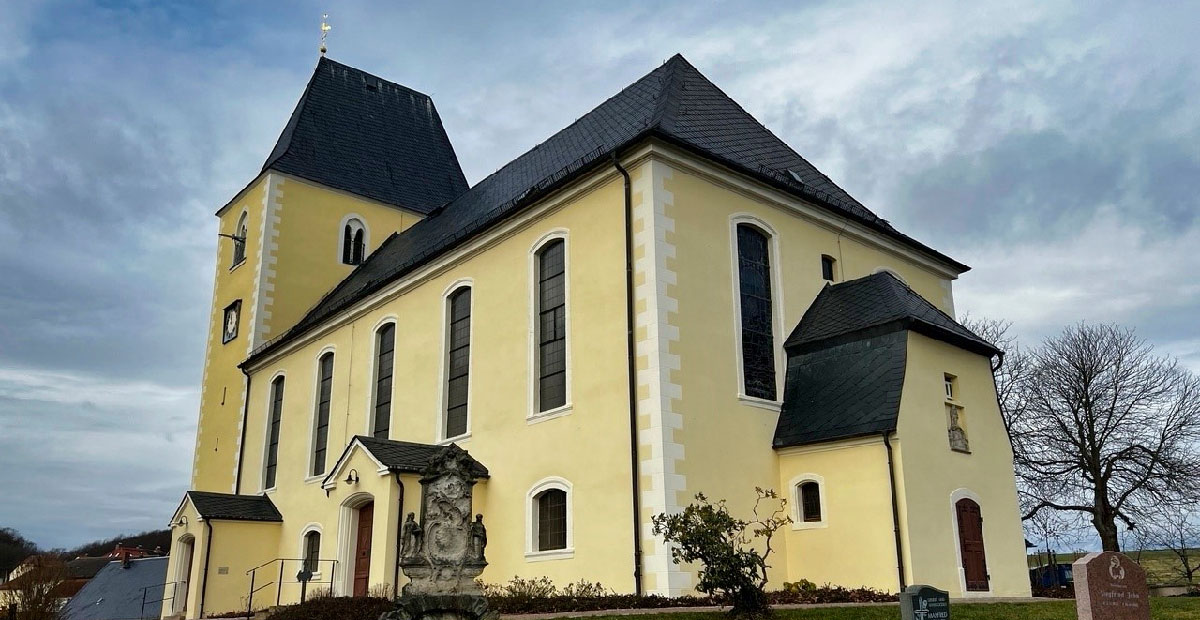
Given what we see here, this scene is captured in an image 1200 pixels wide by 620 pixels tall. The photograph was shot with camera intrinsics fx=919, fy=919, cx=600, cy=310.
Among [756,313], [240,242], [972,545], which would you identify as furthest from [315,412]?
[972,545]

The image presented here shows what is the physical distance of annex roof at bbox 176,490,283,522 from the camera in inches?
921

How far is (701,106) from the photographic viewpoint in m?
19.2

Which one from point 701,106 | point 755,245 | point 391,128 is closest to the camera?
point 755,245

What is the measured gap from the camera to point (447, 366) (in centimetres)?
1972

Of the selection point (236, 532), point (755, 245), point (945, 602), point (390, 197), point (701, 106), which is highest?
point (390, 197)

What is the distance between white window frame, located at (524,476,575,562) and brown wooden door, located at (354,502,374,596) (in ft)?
13.0

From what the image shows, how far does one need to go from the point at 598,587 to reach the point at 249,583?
1306cm

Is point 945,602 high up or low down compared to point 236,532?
down

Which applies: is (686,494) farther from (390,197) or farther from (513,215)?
(390,197)

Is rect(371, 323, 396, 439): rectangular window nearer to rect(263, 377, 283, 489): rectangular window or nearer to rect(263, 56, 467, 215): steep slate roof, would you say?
rect(263, 377, 283, 489): rectangular window

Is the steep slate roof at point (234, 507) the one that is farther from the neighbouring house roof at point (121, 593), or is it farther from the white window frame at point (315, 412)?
the neighbouring house roof at point (121, 593)

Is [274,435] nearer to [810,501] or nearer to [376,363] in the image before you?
[376,363]

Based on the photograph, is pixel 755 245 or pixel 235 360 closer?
pixel 755 245

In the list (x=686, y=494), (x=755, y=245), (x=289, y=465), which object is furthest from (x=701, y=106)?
(x=289, y=465)
